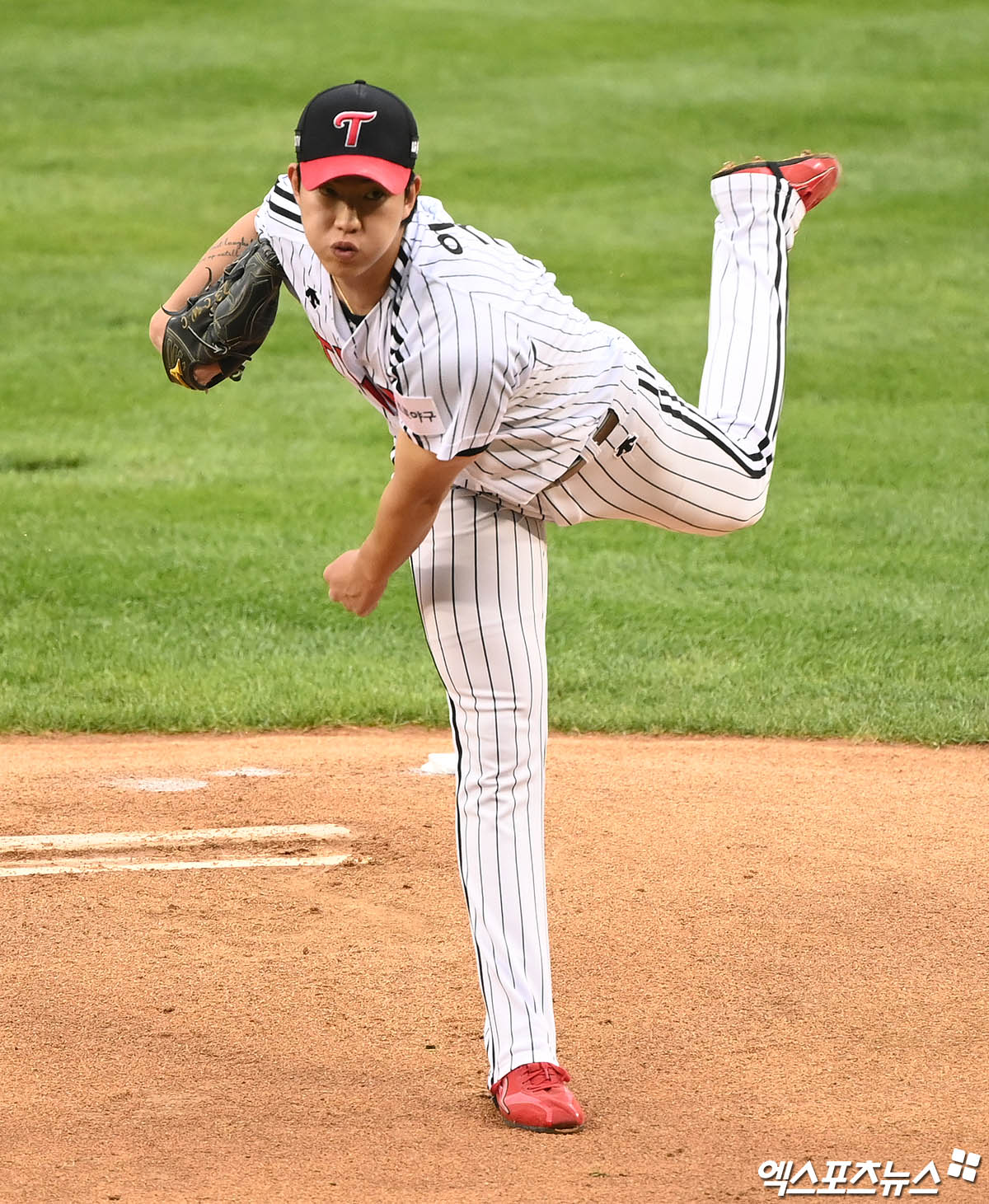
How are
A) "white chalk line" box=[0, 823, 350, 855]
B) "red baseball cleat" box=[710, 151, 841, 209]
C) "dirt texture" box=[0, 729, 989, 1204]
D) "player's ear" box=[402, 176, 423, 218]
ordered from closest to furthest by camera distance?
"player's ear" box=[402, 176, 423, 218]
"dirt texture" box=[0, 729, 989, 1204]
"red baseball cleat" box=[710, 151, 841, 209]
"white chalk line" box=[0, 823, 350, 855]

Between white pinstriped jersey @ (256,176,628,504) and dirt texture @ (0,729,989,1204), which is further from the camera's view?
dirt texture @ (0,729,989,1204)

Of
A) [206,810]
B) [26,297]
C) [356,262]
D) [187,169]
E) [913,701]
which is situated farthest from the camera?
[187,169]

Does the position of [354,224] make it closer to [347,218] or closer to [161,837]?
[347,218]

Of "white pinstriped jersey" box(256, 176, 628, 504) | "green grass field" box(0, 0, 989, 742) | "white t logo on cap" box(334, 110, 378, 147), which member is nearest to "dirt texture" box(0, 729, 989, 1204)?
"green grass field" box(0, 0, 989, 742)

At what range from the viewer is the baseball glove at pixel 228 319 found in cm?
339

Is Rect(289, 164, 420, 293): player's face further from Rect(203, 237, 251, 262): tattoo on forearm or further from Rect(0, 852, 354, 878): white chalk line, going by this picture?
Rect(0, 852, 354, 878): white chalk line

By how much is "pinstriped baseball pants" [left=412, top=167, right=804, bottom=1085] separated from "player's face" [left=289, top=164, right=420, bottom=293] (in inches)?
22.5

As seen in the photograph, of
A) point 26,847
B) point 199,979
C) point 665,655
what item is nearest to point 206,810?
point 26,847

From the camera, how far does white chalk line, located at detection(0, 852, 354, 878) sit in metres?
4.77

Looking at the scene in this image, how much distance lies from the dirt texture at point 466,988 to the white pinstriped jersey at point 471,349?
1342 millimetres

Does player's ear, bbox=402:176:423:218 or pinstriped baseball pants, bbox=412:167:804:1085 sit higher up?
player's ear, bbox=402:176:423:218

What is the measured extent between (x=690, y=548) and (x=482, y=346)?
6.52 meters

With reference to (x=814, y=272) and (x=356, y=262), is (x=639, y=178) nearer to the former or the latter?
(x=814, y=272)

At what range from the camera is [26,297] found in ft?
49.0
